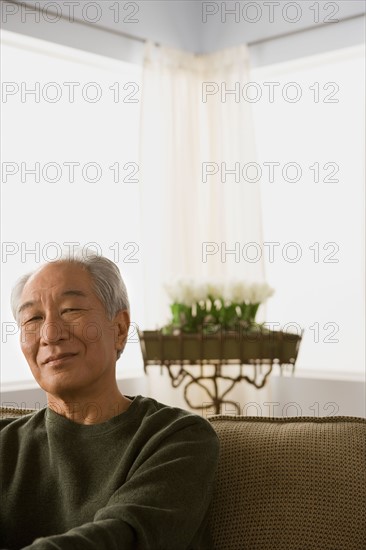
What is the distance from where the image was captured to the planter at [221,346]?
12.3ft

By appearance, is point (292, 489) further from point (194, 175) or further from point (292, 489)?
point (194, 175)

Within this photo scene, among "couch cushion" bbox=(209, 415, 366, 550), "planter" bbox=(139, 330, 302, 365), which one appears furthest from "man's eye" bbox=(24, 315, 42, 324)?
"planter" bbox=(139, 330, 302, 365)

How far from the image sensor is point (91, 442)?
66.4 inches

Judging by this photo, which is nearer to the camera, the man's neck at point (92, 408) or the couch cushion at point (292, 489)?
the couch cushion at point (292, 489)

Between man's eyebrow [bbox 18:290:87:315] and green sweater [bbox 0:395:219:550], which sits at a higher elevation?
man's eyebrow [bbox 18:290:87:315]

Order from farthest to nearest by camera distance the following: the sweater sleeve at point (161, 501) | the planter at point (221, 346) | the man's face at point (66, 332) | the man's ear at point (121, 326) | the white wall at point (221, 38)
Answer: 1. the white wall at point (221, 38)
2. the planter at point (221, 346)
3. the man's ear at point (121, 326)
4. the man's face at point (66, 332)
5. the sweater sleeve at point (161, 501)

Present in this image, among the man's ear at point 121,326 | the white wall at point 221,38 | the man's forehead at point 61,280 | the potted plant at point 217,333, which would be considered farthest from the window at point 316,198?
the man's forehead at point 61,280

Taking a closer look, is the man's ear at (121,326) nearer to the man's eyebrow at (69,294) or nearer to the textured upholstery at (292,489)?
the man's eyebrow at (69,294)

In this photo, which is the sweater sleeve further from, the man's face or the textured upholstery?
the man's face

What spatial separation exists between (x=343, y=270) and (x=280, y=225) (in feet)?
1.65

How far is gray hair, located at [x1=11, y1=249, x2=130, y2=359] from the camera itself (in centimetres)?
177

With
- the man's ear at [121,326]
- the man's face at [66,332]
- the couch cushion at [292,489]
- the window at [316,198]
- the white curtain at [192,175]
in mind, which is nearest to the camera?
the couch cushion at [292,489]

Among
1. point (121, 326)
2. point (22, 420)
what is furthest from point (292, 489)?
point (22, 420)

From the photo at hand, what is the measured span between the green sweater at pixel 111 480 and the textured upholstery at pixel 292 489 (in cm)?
6
